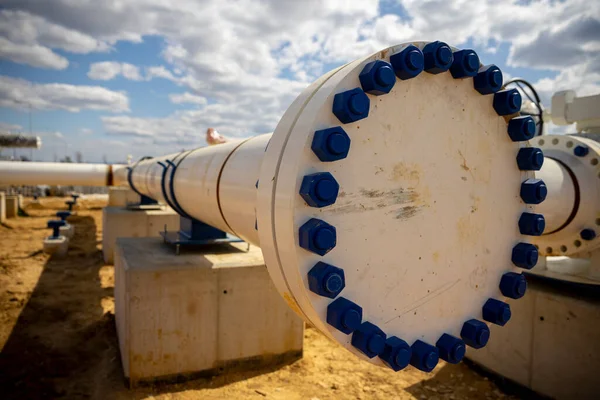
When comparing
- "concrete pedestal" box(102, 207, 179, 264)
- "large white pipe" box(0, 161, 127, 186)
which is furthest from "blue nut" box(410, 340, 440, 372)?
"large white pipe" box(0, 161, 127, 186)

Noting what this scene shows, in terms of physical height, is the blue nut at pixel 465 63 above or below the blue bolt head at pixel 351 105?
above

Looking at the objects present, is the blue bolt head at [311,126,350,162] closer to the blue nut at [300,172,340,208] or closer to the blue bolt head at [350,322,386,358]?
the blue nut at [300,172,340,208]

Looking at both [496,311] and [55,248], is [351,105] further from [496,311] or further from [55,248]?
[55,248]

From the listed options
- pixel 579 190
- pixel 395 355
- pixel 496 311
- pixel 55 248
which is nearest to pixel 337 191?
pixel 395 355

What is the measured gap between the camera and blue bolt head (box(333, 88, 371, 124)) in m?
1.18

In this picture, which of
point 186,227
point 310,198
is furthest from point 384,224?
point 186,227

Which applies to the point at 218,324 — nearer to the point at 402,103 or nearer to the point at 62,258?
the point at 402,103

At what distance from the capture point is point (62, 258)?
799cm

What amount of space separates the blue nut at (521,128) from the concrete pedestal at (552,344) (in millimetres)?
1937

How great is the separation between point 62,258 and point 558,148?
8370 mm

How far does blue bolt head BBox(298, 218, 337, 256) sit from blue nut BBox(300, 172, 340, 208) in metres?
0.06

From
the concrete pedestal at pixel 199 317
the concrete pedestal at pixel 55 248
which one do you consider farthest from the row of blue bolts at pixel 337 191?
the concrete pedestal at pixel 55 248

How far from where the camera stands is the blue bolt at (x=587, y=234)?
8.43 feet

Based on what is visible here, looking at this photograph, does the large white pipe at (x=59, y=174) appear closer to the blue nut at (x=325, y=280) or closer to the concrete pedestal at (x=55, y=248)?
the concrete pedestal at (x=55, y=248)
